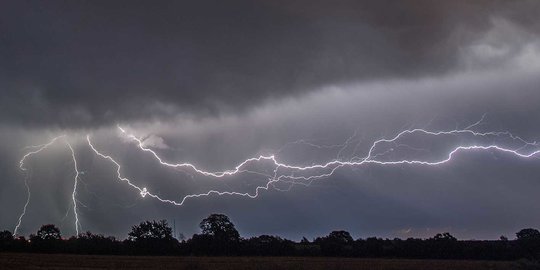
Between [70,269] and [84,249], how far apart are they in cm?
3031

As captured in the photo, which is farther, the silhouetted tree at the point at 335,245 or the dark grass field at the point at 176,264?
the silhouetted tree at the point at 335,245

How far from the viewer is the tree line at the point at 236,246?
63.2 meters

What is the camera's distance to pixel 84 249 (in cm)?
6194

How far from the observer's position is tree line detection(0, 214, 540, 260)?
63250 millimetres

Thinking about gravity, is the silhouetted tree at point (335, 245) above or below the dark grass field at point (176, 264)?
above

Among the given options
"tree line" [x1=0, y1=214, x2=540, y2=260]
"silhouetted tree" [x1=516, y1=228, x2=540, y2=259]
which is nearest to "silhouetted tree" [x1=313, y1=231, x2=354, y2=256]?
"tree line" [x1=0, y1=214, x2=540, y2=260]

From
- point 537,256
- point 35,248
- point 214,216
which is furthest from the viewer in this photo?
point 214,216

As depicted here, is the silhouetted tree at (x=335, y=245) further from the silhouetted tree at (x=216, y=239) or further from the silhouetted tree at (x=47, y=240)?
the silhouetted tree at (x=47, y=240)

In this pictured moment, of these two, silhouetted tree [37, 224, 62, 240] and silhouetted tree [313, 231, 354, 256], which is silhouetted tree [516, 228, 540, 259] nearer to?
silhouetted tree [313, 231, 354, 256]

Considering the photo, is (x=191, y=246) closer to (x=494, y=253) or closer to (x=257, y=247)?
(x=257, y=247)

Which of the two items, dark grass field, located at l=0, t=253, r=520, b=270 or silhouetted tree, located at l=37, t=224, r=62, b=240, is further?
silhouetted tree, located at l=37, t=224, r=62, b=240

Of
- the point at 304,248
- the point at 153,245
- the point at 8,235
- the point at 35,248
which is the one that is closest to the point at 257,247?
the point at 304,248

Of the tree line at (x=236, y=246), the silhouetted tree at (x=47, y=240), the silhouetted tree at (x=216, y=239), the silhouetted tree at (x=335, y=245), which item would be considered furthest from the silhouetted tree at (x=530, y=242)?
the silhouetted tree at (x=47, y=240)

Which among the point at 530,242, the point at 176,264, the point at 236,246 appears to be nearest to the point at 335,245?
the point at 236,246
